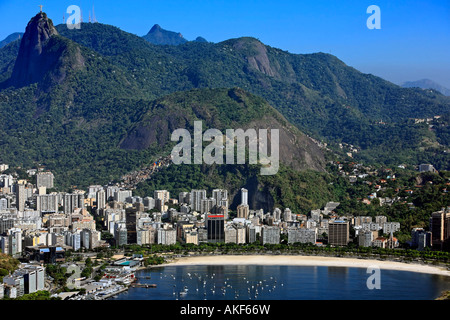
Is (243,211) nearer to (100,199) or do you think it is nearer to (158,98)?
(100,199)

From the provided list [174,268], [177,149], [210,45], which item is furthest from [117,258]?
[210,45]

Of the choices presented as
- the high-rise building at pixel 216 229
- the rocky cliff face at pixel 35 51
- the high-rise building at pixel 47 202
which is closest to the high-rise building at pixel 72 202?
the high-rise building at pixel 47 202

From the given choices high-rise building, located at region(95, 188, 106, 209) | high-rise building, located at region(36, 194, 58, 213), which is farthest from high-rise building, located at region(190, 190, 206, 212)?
high-rise building, located at region(36, 194, 58, 213)

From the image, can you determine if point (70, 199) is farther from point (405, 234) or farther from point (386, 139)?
point (386, 139)

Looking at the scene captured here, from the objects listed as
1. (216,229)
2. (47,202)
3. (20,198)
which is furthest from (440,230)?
(20,198)

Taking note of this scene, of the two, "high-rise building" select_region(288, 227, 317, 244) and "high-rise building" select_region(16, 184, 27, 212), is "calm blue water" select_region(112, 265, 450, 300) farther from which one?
"high-rise building" select_region(16, 184, 27, 212)

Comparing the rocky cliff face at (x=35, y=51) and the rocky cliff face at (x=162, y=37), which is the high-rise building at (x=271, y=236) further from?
the rocky cliff face at (x=162, y=37)
